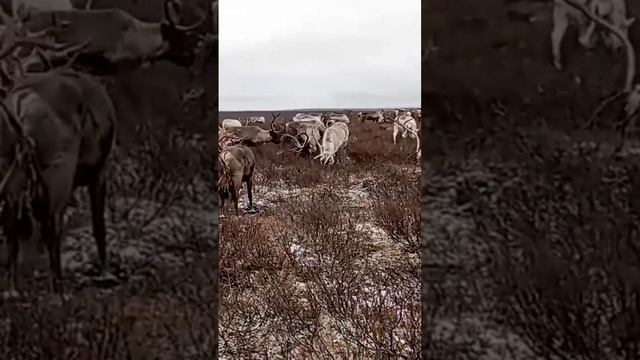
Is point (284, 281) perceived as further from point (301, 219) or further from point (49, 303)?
point (49, 303)

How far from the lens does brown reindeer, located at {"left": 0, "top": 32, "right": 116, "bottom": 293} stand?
4.57 ft

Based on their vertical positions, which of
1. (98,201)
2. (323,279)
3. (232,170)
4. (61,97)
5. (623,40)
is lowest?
(323,279)

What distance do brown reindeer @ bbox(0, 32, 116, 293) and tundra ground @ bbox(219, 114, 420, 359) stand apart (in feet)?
6.00

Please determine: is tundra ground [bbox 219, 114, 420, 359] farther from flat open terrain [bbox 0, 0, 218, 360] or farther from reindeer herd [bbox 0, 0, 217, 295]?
reindeer herd [bbox 0, 0, 217, 295]

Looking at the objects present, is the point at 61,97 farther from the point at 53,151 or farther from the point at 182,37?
the point at 182,37

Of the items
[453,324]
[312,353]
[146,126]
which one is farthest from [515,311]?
[312,353]

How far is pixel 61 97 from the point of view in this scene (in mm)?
1409

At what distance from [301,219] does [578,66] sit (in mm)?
4487

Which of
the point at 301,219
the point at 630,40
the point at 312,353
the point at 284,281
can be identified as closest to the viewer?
the point at 630,40

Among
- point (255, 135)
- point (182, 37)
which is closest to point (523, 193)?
point (182, 37)

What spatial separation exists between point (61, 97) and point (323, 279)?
3.06 metres

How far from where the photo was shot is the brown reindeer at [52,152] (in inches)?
54.9

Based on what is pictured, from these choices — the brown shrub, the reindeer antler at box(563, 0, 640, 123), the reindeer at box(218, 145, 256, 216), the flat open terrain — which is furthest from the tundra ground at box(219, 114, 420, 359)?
the reindeer antler at box(563, 0, 640, 123)

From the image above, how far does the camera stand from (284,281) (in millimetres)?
4398
